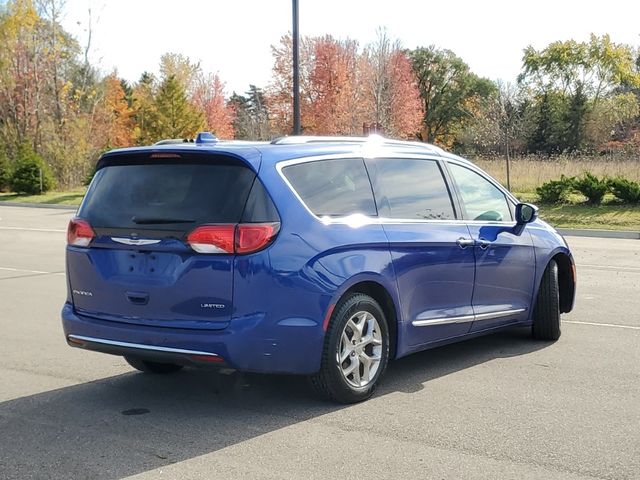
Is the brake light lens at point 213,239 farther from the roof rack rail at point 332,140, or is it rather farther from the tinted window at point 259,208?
the roof rack rail at point 332,140

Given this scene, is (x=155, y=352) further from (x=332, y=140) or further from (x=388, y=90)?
(x=388, y=90)

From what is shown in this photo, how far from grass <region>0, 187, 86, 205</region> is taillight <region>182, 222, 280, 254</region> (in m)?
27.2

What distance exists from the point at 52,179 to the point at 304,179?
33.5 m

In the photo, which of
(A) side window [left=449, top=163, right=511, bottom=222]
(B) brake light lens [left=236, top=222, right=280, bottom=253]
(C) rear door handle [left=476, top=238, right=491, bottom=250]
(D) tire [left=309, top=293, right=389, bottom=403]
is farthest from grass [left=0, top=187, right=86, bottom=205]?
(B) brake light lens [left=236, top=222, right=280, bottom=253]

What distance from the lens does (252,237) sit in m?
4.62

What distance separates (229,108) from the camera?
67688mm

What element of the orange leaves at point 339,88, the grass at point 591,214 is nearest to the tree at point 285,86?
the orange leaves at point 339,88

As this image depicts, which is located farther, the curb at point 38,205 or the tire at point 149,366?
the curb at point 38,205

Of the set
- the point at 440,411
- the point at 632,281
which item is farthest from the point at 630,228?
the point at 440,411

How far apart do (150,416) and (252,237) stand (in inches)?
53.4

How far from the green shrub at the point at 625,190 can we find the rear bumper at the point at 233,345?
2065cm

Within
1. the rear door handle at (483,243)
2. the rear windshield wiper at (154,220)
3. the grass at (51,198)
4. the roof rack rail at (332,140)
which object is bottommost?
the grass at (51,198)

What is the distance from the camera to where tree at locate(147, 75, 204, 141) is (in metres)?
50.2

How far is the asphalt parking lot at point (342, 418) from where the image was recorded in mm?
4020
